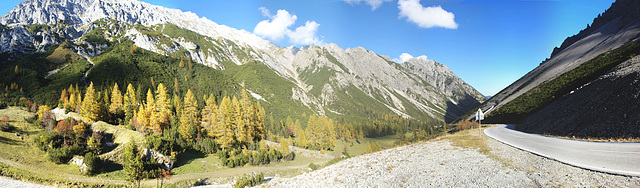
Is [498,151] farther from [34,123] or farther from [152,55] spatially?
[152,55]

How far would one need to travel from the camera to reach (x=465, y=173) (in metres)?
15.0

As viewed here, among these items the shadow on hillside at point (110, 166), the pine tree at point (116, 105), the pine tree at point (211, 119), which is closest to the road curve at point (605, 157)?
the shadow on hillside at point (110, 166)

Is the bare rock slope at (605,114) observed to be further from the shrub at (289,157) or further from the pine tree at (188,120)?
the pine tree at (188,120)

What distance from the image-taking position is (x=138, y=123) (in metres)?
52.2

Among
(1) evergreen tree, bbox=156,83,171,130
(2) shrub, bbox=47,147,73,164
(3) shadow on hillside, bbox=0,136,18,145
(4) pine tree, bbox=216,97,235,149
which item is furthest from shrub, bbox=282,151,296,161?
(3) shadow on hillside, bbox=0,136,18,145

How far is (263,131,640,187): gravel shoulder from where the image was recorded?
11227 mm

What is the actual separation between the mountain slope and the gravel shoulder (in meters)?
70.0

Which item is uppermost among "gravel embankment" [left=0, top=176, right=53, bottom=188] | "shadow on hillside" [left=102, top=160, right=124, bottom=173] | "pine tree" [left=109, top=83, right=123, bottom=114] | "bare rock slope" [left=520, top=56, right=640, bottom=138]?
"pine tree" [left=109, top=83, right=123, bottom=114]

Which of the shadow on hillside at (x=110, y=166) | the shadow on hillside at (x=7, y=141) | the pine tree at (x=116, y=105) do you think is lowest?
the shadow on hillside at (x=110, y=166)

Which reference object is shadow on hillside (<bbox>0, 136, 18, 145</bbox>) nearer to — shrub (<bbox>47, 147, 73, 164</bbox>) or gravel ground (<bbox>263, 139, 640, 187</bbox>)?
shrub (<bbox>47, 147, 73, 164</bbox>)

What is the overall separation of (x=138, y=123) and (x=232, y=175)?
29752 mm

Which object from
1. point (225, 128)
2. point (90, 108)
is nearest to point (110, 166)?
point (225, 128)

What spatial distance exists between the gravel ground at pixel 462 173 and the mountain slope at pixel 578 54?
231ft

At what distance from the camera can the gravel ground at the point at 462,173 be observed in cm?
1122
